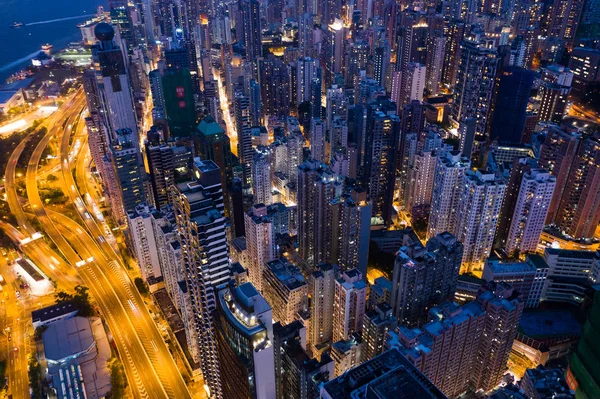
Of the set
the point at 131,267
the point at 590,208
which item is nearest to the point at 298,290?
the point at 131,267

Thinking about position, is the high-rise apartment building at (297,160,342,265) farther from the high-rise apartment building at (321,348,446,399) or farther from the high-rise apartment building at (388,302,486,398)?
the high-rise apartment building at (321,348,446,399)

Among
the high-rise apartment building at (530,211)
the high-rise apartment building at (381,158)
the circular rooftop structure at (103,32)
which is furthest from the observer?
the circular rooftop structure at (103,32)

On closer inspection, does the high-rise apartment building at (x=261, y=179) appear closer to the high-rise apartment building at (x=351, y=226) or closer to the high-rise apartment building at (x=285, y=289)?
the high-rise apartment building at (x=351, y=226)

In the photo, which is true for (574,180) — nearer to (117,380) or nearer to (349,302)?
(349,302)

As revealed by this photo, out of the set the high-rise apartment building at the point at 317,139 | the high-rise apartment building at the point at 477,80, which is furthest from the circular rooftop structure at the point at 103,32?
the high-rise apartment building at the point at 477,80

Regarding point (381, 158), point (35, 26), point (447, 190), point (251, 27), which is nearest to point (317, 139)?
point (381, 158)

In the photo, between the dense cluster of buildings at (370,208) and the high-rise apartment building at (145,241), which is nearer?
the dense cluster of buildings at (370,208)
